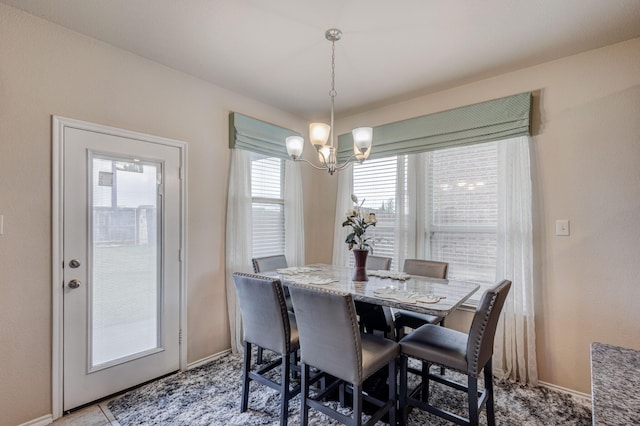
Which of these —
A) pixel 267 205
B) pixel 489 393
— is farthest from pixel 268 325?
pixel 267 205

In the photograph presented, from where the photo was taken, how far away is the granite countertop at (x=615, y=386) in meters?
0.69

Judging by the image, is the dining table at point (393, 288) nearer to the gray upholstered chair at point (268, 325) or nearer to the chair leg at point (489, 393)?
the gray upholstered chair at point (268, 325)

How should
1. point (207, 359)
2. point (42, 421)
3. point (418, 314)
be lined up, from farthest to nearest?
1. point (207, 359)
2. point (418, 314)
3. point (42, 421)

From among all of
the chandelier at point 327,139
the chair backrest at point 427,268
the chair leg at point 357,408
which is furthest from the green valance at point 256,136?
the chair leg at point 357,408

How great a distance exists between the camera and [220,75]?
9.18 feet

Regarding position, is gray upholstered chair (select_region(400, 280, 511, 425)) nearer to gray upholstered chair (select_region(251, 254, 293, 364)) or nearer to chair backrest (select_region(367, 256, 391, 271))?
chair backrest (select_region(367, 256, 391, 271))

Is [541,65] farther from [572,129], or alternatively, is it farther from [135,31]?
[135,31]

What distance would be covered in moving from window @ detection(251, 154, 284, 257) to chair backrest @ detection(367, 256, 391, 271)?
1.06 metres

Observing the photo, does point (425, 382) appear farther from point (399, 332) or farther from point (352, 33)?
point (352, 33)

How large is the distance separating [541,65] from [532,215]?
1.22 m

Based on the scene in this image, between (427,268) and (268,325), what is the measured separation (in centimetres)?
151

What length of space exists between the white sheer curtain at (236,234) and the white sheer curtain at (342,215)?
1.10 m

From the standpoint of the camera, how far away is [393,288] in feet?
6.98

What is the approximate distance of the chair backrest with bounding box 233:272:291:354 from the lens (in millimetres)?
1961
